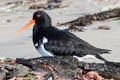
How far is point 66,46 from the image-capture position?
6.32 meters

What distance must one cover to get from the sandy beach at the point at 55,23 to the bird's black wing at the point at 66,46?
Result: 566 mm

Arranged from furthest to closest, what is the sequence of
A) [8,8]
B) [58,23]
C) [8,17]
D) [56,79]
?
[8,8]
[8,17]
[58,23]
[56,79]

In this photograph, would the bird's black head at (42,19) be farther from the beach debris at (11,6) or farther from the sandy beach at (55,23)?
the beach debris at (11,6)

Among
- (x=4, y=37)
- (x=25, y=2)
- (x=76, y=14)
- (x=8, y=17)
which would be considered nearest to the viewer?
(x=4, y=37)

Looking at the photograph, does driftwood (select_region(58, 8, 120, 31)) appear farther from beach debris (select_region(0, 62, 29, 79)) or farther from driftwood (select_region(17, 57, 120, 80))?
beach debris (select_region(0, 62, 29, 79))

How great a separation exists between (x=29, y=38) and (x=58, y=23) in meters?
1.83

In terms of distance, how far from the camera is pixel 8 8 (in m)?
16.6

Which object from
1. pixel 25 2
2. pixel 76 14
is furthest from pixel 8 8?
pixel 76 14

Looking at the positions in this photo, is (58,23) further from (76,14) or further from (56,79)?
(56,79)

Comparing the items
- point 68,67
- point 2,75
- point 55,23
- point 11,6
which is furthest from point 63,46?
point 11,6

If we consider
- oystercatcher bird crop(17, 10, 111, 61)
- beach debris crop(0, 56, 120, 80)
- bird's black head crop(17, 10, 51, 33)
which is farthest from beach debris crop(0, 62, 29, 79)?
bird's black head crop(17, 10, 51, 33)

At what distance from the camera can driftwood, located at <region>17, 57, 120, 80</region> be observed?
5.40m

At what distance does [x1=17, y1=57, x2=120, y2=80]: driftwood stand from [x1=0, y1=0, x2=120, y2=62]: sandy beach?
1272 mm

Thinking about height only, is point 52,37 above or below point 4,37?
above
